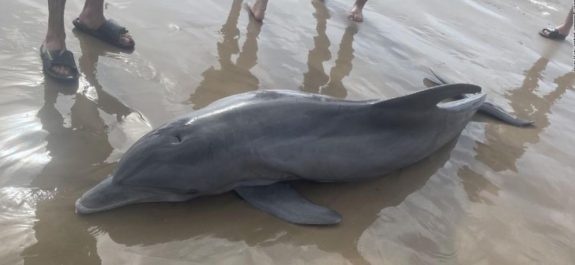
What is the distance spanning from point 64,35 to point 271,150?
2410mm

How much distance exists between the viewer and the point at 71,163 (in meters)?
3.36

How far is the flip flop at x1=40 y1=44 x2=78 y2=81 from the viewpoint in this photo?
4.16 metres

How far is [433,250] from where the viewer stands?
3354mm

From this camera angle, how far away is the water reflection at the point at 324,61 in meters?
5.30

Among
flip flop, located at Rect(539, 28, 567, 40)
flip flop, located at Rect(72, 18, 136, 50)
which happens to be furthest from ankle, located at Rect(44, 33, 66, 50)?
flip flop, located at Rect(539, 28, 567, 40)

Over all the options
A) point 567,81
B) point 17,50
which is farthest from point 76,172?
point 567,81

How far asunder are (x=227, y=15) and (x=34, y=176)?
152 inches

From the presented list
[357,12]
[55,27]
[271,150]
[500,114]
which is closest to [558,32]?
[357,12]

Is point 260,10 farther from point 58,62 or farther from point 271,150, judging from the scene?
point 271,150

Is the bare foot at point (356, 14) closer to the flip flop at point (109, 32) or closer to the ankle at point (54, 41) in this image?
the flip flop at point (109, 32)

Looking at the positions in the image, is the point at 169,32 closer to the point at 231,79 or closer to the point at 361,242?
the point at 231,79

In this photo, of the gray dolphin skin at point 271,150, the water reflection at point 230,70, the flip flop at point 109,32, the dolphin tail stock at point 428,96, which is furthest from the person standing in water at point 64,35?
the dolphin tail stock at point 428,96

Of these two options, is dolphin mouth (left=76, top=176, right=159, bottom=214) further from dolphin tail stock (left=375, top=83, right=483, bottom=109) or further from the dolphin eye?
dolphin tail stock (left=375, top=83, right=483, bottom=109)

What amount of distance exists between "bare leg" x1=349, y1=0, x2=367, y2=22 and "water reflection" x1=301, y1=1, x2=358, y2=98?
191 millimetres
